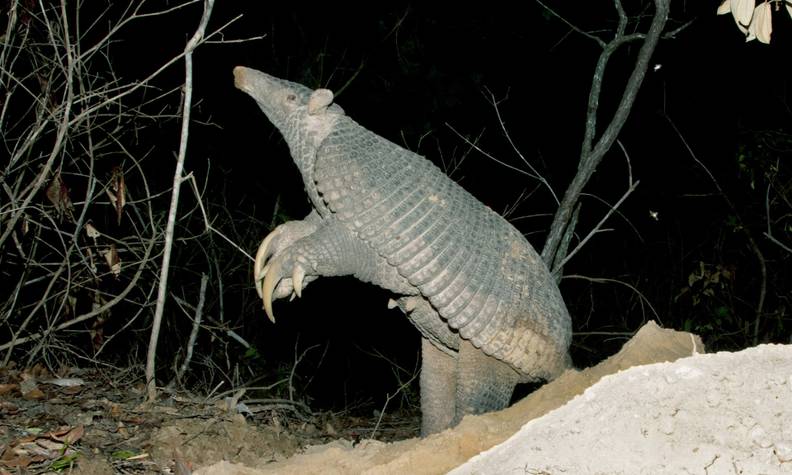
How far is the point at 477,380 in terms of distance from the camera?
13.9 ft

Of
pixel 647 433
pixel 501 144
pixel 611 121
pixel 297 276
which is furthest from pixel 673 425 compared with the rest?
pixel 501 144

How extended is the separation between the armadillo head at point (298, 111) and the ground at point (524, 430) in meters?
1.60

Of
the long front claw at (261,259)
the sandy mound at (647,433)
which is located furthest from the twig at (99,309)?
the sandy mound at (647,433)

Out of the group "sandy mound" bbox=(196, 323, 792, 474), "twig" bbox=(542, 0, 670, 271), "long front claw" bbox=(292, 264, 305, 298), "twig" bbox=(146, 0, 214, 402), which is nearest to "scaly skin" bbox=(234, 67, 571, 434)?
"long front claw" bbox=(292, 264, 305, 298)

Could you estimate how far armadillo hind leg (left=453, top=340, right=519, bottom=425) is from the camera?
13.9 ft

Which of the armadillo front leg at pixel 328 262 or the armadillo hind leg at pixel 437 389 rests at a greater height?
the armadillo front leg at pixel 328 262

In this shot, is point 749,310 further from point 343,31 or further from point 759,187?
point 343,31

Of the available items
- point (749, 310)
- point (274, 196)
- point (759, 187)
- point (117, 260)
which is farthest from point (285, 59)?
point (749, 310)

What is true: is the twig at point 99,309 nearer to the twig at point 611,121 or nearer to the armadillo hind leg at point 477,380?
the armadillo hind leg at point 477,380

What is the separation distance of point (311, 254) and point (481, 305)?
95 centimetres

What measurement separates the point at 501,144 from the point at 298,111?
6495 mm

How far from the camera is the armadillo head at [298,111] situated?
4.29m

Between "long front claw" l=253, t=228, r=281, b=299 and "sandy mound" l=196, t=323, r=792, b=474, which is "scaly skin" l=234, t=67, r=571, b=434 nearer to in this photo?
"long front claw" l=253, t=228, r=281, b=299

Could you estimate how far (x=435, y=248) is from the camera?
404 centimetres
